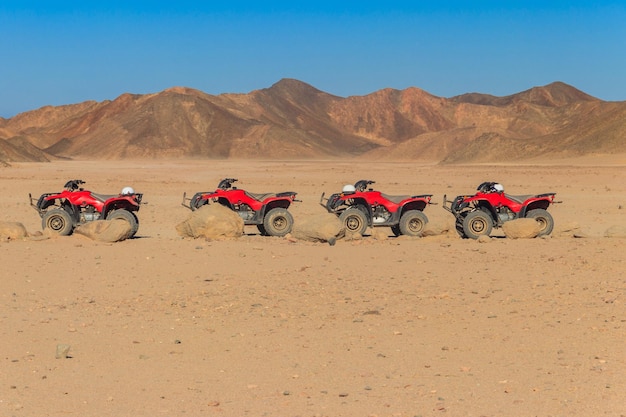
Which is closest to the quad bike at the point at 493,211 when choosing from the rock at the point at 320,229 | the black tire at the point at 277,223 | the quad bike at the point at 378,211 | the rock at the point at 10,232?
the quad bike at the point at 378,211

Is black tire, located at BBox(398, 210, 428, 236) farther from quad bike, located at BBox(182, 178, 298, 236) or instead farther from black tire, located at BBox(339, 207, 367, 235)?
quad bike, located at BBox(182, 178, 298, 236)

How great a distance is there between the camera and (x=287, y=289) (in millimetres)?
12430

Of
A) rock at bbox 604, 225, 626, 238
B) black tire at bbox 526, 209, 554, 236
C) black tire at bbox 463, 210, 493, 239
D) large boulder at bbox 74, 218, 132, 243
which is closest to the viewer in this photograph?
large boulder at bbox 74, 218, 132, 243

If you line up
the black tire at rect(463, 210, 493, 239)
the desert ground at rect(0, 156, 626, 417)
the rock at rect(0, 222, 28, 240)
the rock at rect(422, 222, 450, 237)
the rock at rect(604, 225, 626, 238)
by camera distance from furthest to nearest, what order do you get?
the black tire at rect(463, 210, 493, 239) → the rock at rect(422, 222, 450, 237) → the rock at rect(604, 225, 626, 238) → the rock at rect(0, 222, 28, 240) → the desert ground at rect(0, 156, 626, 417)

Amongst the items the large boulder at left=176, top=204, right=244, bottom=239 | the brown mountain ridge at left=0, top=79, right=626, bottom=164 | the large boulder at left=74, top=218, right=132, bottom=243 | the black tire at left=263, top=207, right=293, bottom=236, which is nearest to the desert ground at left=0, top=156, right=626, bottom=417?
the large boulder at left=74, top=218, right=132, bottom=243

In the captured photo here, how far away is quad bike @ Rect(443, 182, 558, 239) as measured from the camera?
737 inches

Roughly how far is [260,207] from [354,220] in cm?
202

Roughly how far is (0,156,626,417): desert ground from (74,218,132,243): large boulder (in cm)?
17

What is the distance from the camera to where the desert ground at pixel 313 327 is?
7477 millimetres

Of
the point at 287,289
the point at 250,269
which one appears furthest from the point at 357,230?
the point at 287,289

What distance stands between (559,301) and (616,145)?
8201 cm

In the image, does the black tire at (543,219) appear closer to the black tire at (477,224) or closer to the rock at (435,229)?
the black tire at (477,224)

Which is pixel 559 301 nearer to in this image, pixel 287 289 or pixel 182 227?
pixel 287 289

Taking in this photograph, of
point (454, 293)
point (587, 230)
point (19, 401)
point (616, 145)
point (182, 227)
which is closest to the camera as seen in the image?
point (19, 401)
